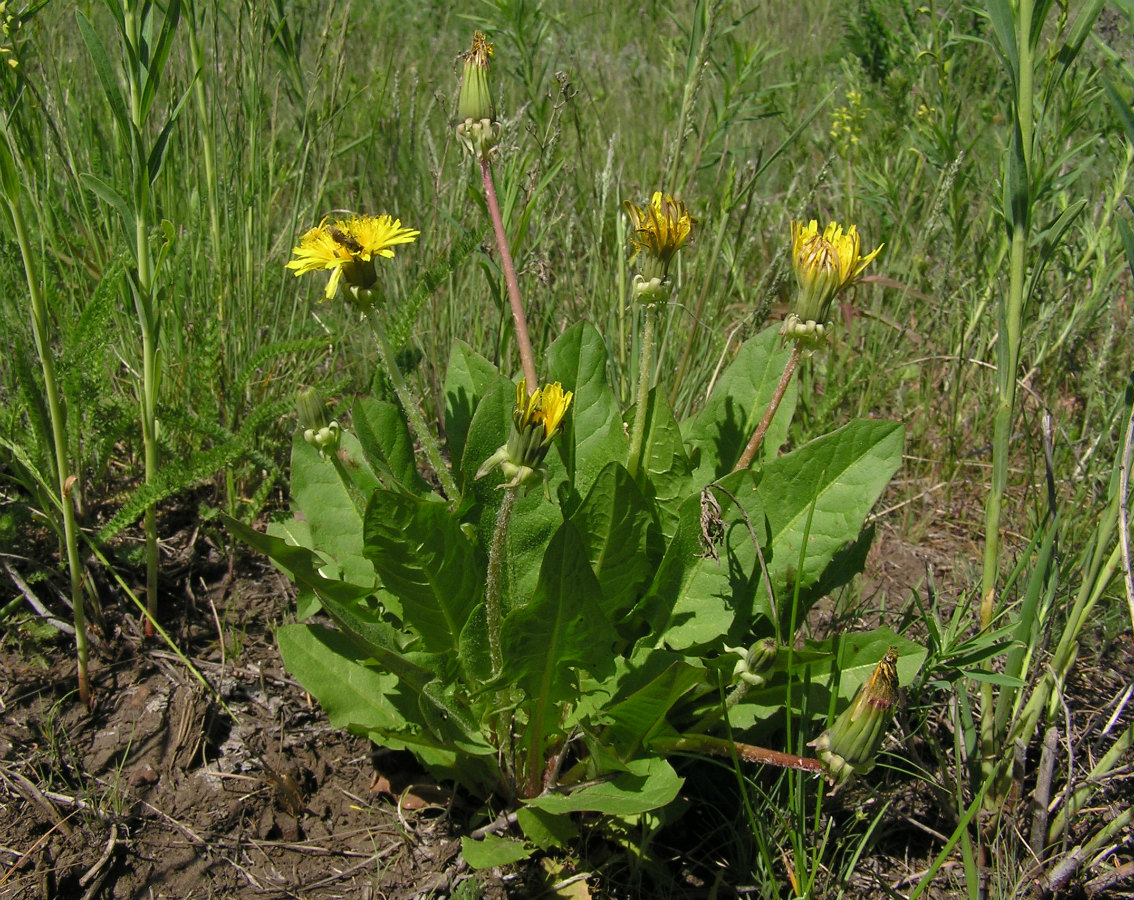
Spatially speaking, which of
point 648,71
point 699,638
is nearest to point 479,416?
point 699,638

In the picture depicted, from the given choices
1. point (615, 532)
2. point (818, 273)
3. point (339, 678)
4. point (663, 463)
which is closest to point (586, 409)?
point (663, 463)

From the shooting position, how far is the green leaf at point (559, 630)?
121 centimetres

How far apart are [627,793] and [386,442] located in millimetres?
754

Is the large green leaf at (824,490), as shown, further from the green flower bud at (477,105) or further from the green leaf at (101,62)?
the green leaf at (101,62)

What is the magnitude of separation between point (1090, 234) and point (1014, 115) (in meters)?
1.39

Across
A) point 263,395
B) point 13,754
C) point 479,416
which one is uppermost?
point 479,416

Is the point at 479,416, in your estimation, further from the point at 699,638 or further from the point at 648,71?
the point at 648,71

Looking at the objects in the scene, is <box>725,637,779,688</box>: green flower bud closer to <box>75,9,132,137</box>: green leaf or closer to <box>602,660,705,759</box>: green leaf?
<box>602,660,705,759</box>: green leaf

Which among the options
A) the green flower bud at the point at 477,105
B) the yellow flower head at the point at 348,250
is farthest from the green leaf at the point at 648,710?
the green flower bud at the point at 477,105

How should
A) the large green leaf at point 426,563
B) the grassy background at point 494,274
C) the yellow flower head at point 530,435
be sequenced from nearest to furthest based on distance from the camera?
the yellow flower head at point 530,435 → the large green leaf at point 426,563 → the grassy background at point 494,274

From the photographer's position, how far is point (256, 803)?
1609 millimetres

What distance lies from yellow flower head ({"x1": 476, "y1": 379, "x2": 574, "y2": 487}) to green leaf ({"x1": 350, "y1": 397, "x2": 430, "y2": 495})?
0.43 metres

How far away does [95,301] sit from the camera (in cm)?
171

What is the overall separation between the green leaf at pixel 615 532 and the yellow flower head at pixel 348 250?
0.48 m
